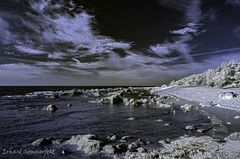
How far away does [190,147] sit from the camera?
2334 cm

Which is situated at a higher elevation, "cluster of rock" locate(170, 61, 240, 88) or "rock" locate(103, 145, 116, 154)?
"cluster of rock" locate(170, 61, 240, 88)

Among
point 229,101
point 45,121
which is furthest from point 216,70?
point 45,121

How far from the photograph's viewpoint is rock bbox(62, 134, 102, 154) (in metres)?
24.5

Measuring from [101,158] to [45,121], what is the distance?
23386 mm

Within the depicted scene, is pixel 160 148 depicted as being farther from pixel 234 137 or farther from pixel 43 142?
pixel 43 142

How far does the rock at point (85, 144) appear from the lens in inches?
964

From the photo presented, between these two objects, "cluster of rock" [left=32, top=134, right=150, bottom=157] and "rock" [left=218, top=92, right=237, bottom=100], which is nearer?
"cluster of rock" [left=32, top=134, right=150, bottom=157]

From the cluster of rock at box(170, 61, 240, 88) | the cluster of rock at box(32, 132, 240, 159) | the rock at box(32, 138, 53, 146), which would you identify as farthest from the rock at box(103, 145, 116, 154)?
the cluster of rock at box(170, 61, 240, 88)

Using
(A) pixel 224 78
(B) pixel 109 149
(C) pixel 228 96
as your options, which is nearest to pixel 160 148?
(B) pixel 109 149

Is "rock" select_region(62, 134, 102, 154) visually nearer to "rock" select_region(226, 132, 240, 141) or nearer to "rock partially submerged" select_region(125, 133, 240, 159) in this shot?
"rock partially submerged" select_region(125, 133, 240, 159)

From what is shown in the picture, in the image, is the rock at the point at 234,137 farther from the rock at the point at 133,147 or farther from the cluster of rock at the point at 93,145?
the rock at the point at 133,147

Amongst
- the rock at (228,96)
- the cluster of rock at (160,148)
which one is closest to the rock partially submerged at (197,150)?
the cluster of rock at (160,148)

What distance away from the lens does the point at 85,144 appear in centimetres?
2572

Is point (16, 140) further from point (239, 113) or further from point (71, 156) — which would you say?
point (239, 113)
